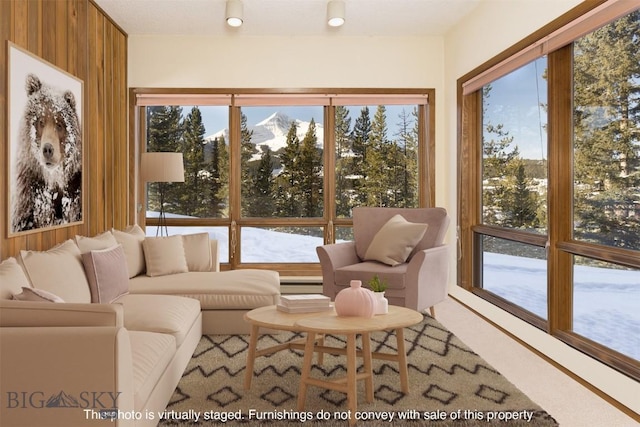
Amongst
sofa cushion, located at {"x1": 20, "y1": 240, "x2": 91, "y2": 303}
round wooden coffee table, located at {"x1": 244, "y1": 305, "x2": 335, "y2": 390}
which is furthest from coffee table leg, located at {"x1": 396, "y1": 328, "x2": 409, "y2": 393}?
sofa cushion, located at {"x1": 20, "y1": 240, "x2": 91, "y2": 303}

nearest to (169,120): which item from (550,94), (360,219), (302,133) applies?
(302,133)

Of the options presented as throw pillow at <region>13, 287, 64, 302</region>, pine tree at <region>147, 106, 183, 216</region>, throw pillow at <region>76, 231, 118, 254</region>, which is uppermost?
pine tree at <region>147, 106, 183, 216</region>

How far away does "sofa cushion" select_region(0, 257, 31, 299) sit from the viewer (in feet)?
8.41

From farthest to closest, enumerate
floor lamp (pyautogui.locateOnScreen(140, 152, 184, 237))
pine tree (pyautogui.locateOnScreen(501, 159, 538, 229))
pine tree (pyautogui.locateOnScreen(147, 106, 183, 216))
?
pine tree (pyautogui.locateOnScreen(147, 106, 183, 216))
floor lamp (pyautogui.locateOnScreen(140, 152, 184, 237))
pine tree (pyautogui.locateOnScreen(501, 159, 538, 229))

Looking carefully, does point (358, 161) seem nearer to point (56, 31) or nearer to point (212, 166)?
point (212, 166)

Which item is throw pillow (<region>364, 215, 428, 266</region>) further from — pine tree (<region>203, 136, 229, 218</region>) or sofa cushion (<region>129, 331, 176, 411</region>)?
sofa cushion (<region>129, 331, 176, 411</region>)

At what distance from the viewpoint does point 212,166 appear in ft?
20.6

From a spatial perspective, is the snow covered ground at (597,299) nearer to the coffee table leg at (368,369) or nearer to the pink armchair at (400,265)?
the pink armchair at (400,265)

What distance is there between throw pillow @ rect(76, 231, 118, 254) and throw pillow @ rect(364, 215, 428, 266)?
216 centimetres

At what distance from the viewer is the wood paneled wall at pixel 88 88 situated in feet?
11.4

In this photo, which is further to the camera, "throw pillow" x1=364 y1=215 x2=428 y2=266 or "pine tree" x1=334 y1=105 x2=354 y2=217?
"pine tree" x1=334 y1=105 x2=354 y2=217

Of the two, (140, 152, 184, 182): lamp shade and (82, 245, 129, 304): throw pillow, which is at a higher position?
(140, 152, 184, 182): lamp shade

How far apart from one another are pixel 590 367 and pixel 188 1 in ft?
14.3

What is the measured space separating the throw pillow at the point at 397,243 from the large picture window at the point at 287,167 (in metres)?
Result: 1.43
